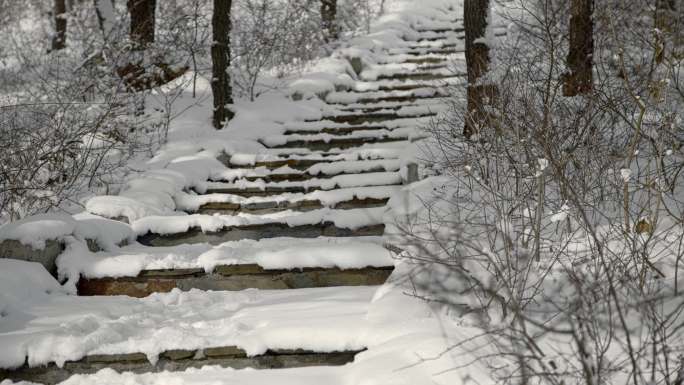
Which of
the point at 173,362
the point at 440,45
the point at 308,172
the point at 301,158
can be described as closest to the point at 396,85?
the point at 440,45

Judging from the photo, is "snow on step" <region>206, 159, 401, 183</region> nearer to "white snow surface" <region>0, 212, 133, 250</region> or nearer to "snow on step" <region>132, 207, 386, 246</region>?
Answer: "snow on step" <region>132, 207, 386, 246</region>

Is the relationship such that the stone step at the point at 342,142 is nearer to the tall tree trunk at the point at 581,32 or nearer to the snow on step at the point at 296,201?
the snow on step at the point at 296,201

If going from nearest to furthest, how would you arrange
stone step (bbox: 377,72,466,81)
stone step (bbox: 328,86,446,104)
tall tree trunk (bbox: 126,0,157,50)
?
stone step (bbox: 328,86,446,104), tall tree trunk (bbox: 126,0,157,50), stone step (bbox: 377,72,466,81)

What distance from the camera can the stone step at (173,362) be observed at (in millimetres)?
3117

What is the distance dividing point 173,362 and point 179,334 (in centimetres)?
15

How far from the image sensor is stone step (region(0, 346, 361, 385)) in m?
3.12

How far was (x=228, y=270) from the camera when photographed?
164 inches

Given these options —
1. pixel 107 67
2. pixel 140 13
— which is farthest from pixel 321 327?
pixel 140 13

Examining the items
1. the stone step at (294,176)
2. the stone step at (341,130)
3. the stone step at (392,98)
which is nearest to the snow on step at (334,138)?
the stone step at (341,130)

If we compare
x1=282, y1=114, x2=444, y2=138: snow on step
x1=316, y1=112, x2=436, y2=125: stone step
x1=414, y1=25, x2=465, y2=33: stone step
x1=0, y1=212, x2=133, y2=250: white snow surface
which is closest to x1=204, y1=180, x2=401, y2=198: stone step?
x1=0, y1=212, x2=133, y2=250: white snow surface

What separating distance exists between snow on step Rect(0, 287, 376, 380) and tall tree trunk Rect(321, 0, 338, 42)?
31.8 feet

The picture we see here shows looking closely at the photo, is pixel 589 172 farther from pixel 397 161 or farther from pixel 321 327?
pixel 397 161

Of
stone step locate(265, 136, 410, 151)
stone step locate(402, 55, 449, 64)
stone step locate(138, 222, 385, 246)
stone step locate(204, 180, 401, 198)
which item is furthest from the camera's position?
stone step locate(402, 55, 449, 64)

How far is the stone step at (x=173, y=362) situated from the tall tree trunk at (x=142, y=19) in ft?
21.9
